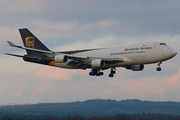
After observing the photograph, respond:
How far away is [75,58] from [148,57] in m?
14.3

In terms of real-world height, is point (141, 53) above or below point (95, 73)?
above

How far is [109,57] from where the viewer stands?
58594 mm

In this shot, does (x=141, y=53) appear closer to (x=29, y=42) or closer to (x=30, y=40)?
(x=30, y=40)

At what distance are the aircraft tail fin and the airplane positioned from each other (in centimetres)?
25

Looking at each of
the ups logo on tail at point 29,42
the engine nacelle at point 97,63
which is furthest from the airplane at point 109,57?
the ups logo on tail at point 29,42

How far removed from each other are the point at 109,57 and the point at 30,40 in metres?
20.0

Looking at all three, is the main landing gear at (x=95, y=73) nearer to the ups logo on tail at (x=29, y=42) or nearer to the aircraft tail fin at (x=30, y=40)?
the aircraft tail fin at (x=30, y=40)

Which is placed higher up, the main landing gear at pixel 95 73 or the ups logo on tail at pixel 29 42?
the ups logo on tail at pixel 29 42

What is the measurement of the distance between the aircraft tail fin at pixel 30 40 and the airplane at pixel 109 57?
10.0 inches

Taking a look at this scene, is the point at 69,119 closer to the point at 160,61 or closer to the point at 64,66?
the point at 64,66

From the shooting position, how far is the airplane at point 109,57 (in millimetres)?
55156

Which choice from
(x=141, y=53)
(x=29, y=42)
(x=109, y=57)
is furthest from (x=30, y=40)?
(x=141, y=53)

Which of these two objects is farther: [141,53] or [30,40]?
[30,40]

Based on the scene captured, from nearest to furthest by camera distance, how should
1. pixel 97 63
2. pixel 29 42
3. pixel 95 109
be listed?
1. pixel 97 63
2. pixel 29 42
3. pixel 95 109
